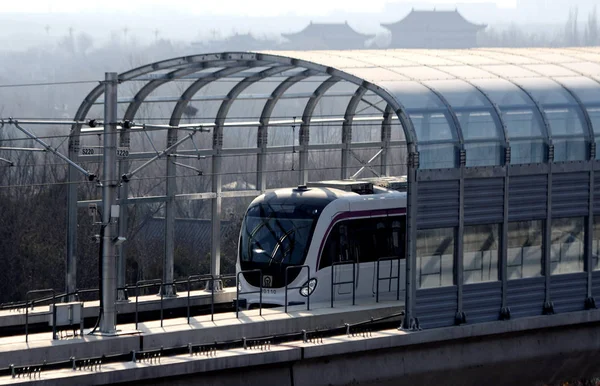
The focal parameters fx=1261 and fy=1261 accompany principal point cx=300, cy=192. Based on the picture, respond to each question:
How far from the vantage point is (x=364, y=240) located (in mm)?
27312

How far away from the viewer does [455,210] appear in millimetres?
24375

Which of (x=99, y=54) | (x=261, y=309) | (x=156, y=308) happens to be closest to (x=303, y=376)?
(x=261, y=309)

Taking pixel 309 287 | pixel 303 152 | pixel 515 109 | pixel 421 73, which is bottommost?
pixel 309 287

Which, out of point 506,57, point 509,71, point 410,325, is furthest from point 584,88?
point 410,325

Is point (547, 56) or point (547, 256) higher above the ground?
point (547, 56)

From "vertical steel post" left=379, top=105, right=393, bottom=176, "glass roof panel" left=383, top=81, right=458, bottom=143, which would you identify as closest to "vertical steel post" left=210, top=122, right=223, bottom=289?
"vertical steel post" left=379, top=105, right=393, bottom=176

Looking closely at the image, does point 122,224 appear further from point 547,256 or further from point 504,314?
point 547,256

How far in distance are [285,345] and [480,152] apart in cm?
565

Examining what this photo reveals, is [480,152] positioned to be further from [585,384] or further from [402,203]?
[585,384]

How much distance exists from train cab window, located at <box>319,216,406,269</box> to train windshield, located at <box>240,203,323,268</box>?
528mm

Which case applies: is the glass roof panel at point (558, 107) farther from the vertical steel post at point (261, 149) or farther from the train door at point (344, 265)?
the vertical steel post at point (261, 149)

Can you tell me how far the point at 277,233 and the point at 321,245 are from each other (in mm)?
1041

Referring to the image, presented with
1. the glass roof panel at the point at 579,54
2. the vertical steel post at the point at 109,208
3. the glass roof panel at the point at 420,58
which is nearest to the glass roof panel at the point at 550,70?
the glass roof panel at the point at 579,54

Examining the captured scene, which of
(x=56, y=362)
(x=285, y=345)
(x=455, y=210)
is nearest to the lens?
(x=56, y=362)
